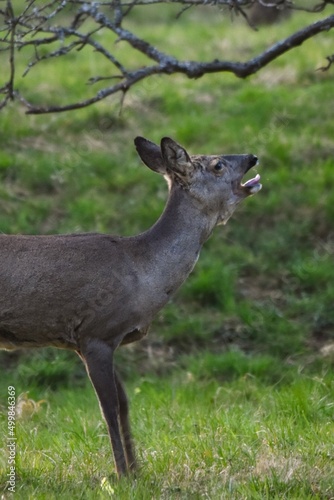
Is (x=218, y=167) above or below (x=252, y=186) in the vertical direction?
above

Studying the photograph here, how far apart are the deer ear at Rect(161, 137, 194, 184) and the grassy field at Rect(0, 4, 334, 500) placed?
4.86 feet

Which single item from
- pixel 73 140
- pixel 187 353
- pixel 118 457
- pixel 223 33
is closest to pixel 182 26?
pixel 223 33

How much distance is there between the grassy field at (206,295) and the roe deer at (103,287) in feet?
1.79

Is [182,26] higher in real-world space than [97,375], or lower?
higher

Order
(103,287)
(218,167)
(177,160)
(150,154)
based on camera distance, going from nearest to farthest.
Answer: (103,287)
(177,160)
(218,167)
(150,154)

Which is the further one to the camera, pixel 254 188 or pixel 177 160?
pixel 254 188

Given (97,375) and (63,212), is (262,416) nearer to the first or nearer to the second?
(97,375)

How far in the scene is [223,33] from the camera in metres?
15.0

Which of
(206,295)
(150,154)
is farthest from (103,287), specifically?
(206,295)

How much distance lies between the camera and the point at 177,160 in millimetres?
6070

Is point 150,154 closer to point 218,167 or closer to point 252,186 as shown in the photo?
point 218,167

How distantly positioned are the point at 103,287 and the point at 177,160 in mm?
896

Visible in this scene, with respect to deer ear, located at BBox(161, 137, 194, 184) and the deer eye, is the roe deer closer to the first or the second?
deer ear, located at BBox(161, 137, 194, 184)

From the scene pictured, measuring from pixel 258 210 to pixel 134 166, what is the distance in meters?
1.47
